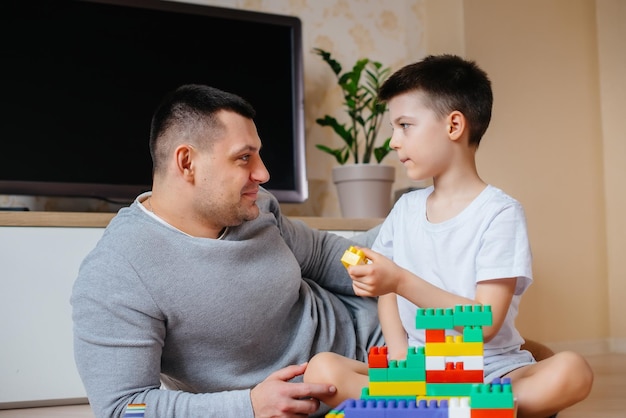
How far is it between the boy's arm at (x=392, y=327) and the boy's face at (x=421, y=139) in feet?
0.89

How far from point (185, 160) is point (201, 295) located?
27 centimetres

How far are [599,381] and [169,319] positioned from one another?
1614 mm

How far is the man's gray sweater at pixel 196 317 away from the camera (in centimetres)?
123

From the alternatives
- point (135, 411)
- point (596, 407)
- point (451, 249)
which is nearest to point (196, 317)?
point (135, 411)

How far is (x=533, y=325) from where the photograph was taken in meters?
3.09

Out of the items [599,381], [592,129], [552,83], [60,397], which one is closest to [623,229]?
[592,129]

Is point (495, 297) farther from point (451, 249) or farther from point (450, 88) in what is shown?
point (450, 88)

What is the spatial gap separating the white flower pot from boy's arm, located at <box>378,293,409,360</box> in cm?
124

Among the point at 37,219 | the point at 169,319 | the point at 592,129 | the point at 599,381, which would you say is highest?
the point at 592,129

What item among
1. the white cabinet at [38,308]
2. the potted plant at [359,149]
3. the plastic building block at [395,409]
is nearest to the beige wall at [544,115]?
the potted plant at [359,149]

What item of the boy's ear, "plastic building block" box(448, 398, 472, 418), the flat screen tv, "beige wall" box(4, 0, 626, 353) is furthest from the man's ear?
"beige wall" box(4, 0, 626, 353)

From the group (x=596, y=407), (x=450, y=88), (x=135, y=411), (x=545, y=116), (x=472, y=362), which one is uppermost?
(x=545, y=116)

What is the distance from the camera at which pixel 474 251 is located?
133 centimetres

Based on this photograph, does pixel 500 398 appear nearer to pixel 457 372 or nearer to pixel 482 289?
pixel 457 372
